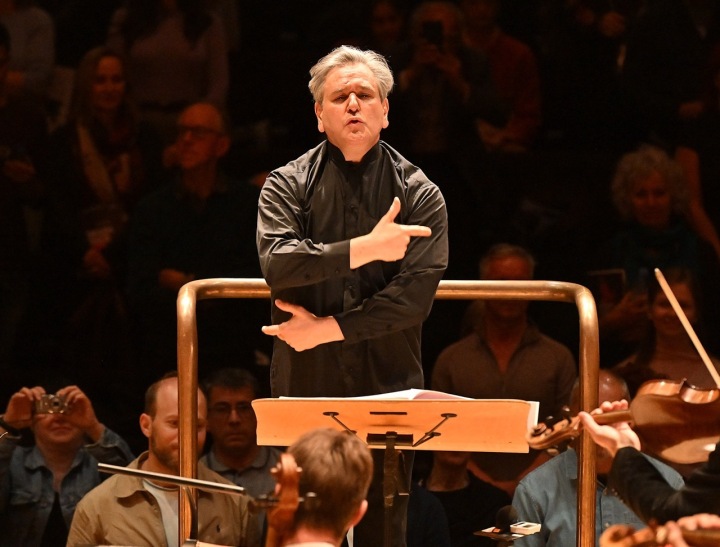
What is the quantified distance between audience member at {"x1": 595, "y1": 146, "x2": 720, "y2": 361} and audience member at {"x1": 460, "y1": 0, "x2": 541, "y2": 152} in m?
0.58

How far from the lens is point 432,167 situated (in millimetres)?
6910

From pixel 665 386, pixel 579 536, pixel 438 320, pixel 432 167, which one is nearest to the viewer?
pixel 665 386

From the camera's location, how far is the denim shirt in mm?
5441

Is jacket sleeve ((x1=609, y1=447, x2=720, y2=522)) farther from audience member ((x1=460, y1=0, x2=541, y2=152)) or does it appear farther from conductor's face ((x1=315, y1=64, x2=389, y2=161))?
audience member ((x1=460, y1=0, x2=541, y2=152))

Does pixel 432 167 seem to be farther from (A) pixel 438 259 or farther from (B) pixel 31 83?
(A) pixel 438 259

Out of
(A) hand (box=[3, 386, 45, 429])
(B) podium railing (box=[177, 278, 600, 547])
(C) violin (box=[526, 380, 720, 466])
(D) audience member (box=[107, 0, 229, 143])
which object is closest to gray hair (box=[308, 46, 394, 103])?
(B) podium railing (box=[177, 278, 600, 547])

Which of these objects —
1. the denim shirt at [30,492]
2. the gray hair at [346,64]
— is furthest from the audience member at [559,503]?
the denim shirt at [30,492]

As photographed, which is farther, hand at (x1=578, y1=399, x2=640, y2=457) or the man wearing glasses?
the man wearing glasses

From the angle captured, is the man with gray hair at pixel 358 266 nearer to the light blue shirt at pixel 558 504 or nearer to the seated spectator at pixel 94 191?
the light blue shirt at pixel 558 504

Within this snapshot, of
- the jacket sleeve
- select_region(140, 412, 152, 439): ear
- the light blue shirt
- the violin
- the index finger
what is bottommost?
the light blue shirt

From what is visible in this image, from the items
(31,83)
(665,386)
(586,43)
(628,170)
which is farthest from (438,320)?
(665,386)

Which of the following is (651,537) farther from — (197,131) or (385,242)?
(197,131)

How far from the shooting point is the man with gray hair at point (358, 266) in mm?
3740

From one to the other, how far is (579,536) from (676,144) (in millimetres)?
3559
